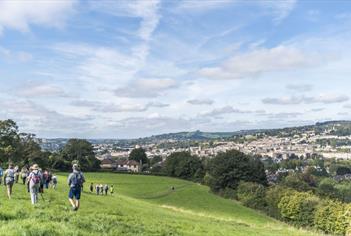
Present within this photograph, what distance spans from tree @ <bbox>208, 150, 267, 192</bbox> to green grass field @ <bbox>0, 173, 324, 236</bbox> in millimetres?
8354

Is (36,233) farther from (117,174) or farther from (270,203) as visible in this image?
(117,174)

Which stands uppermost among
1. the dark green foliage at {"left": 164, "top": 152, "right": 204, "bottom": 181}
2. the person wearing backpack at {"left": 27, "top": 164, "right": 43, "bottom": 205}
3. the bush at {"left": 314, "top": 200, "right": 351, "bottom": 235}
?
the person wearing backpack at {"left": 27, "top": 164, "right": 43, "bottom": 205}

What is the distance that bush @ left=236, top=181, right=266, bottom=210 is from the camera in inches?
3851

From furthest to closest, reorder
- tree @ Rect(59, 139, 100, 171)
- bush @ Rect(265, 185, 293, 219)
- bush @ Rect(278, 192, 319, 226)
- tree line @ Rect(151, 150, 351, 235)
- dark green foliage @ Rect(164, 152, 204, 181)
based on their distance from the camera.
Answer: tree @ Rect(59, 139, 100, 171) < dark green foliage @ Rect(164, 152, 204, 181) < bush @ Rect(265, 185, 293, 219) < bush @ Rect(278, 192, 319, 226) < tree line @ Rect(151, 150, 351, 235)

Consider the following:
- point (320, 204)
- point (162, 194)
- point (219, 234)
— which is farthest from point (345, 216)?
point (219, 234)

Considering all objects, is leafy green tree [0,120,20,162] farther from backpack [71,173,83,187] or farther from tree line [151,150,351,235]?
backpack [71,173,83,187]

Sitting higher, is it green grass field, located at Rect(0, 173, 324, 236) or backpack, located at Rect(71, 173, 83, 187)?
backpack, located at Rect(71, 173, 83, 187)

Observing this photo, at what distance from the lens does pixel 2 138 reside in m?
99.4

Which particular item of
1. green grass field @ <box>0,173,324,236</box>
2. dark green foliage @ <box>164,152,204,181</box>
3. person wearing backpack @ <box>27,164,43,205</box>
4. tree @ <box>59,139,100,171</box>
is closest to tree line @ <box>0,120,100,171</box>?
tree @ <box>59,139,100,171</box>

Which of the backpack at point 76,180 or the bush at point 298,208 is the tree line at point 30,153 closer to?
the bush at point 298,208

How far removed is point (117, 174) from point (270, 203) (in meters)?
53.2

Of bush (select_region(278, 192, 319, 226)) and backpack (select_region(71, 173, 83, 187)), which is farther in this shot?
bush (select_region(278, 192, 319, 226))

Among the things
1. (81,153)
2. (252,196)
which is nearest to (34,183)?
(252,196)

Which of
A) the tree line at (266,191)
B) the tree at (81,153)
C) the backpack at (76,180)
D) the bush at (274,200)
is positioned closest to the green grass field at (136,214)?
the backpack at (76,180)
